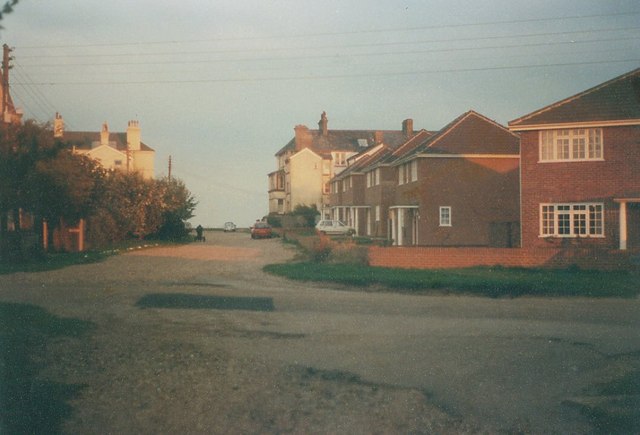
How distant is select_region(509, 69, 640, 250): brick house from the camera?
25.5 meters

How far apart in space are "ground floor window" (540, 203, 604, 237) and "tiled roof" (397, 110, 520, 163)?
9.46 m

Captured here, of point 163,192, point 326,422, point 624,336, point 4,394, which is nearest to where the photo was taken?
point 326,422

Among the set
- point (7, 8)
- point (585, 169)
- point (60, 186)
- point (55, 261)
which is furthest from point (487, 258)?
point (7, 8)

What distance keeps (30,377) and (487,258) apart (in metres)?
18.8

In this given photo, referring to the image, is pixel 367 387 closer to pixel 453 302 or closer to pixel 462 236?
pixel 453 302

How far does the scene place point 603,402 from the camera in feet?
22.9

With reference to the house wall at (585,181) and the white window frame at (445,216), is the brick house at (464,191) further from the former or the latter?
the house wall at (585,181)

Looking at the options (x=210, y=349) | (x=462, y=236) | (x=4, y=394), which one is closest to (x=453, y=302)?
(x=210, y=349)

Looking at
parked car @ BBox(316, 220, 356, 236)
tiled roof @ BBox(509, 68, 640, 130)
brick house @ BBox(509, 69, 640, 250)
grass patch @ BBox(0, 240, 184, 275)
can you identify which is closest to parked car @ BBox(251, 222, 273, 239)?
parked car @ BBox(316, 220, 356, 236)

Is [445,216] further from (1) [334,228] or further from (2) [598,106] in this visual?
(1) [334,228]

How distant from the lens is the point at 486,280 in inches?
741

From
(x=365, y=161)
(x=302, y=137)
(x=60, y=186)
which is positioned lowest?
(x=60, y=186)

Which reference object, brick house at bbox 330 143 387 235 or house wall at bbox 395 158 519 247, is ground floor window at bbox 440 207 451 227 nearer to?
house wall at bbox 395 158 519 247

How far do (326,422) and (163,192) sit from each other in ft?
132
